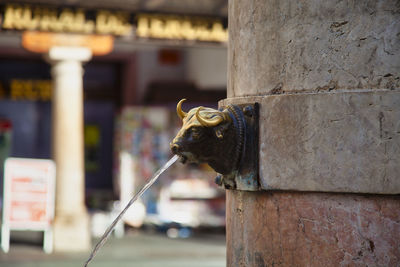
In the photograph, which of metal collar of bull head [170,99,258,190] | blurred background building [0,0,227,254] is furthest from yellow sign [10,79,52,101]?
metal collar of bull head [170,99,258,190]

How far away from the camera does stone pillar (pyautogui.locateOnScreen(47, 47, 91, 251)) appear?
375 inches

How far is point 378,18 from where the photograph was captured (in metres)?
2.06

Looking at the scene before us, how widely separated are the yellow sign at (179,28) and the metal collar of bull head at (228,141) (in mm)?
7591

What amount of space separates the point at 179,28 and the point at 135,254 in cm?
307

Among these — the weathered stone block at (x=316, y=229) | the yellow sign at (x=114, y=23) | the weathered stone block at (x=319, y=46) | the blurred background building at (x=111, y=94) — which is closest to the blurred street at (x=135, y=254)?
the blurred background building at (x=111, y=94)

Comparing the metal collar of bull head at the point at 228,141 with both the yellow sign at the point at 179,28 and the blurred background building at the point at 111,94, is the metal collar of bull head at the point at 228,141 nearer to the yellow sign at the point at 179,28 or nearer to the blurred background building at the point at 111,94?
the blurred background building at the point at 111,94

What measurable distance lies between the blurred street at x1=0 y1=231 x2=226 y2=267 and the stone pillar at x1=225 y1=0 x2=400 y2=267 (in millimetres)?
6360

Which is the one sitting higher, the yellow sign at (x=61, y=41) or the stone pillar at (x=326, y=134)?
the yellow sign at (x=61, y=41)

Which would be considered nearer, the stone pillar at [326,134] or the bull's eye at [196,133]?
the stone pillar at [326,134]

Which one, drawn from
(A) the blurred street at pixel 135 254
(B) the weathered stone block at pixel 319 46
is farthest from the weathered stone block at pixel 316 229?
(A) the blurred street at pixel 135 254

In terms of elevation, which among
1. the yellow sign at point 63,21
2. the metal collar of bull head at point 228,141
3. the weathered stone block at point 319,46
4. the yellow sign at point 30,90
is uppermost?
the yellow sign at point 63,21

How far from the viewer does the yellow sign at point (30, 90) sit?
13.6 metres

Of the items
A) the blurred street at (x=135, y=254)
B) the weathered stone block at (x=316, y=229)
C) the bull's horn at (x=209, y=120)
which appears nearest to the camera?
the weathered stone block at (x=316, y=229)

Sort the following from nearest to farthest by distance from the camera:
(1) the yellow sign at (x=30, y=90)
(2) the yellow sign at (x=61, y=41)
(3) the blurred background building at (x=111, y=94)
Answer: (2) the yellow sign at (x=61, y=41) → (3) the blurred background building at (x=111, y=94) → (1) the yellow sign at (x=30, y=90)
